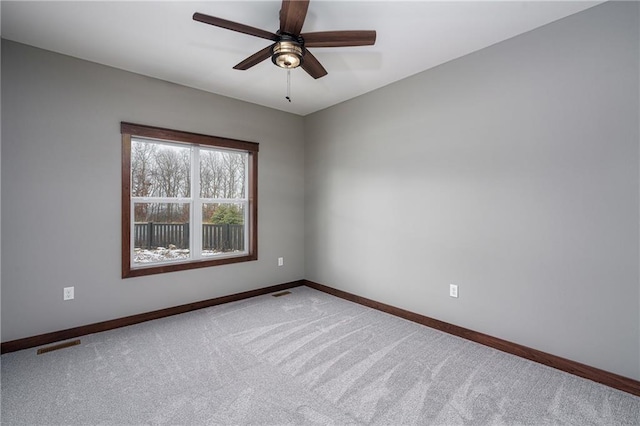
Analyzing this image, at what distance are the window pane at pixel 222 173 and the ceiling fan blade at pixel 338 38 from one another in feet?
7.34

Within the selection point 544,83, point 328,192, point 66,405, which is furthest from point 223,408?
point 544,83

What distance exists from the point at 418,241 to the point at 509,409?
1.67 metres

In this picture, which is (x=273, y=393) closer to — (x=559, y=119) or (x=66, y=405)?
(x=66, y=405)

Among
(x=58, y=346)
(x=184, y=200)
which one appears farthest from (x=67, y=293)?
(x=184, y=200)

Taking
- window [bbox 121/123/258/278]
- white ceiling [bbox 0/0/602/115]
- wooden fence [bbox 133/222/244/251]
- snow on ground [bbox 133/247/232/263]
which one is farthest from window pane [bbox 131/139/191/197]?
white ceiling [bbox 0/0/602/115]

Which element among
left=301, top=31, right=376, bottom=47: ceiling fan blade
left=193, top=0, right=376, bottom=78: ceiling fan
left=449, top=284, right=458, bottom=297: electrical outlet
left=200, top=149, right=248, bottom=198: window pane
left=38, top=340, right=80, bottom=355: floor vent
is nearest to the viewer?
left=193, top=0, right=376, bottom=78: ceiling fan

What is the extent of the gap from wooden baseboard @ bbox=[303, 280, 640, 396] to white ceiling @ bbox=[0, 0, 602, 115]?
8.49ft

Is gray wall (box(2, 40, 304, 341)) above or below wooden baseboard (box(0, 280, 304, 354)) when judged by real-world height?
above

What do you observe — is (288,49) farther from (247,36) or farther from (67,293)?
(67,293)

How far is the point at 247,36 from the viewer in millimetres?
2578

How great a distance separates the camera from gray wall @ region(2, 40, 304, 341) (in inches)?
104

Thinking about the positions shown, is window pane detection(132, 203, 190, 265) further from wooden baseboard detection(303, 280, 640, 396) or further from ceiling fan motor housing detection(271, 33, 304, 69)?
wooden baseboard detection(303, 280, 640, 396)

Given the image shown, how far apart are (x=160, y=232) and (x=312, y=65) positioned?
2.51 m

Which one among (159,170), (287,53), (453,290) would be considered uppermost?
(287,53)
